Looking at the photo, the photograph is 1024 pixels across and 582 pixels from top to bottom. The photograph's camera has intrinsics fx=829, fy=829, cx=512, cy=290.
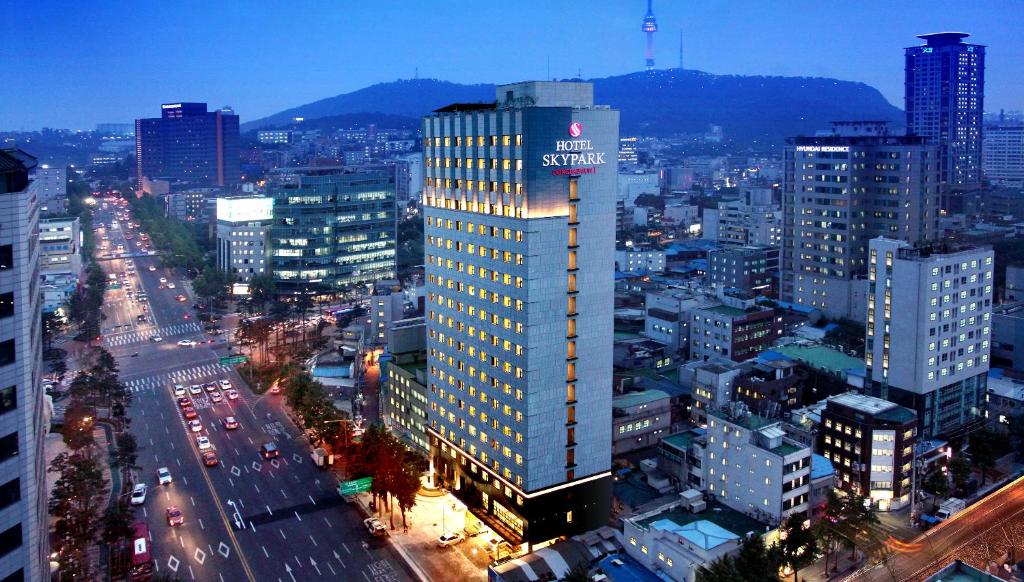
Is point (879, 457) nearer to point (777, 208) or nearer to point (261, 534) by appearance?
point (261, 534)

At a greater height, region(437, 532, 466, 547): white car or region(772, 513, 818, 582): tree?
region(772, 513, 818, 582): tree

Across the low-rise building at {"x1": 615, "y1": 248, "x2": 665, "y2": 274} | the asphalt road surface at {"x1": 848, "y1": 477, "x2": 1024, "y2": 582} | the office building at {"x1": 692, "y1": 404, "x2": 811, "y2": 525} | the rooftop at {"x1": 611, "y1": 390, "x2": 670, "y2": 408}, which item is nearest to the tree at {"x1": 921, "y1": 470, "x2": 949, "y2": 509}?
the asphalt road surface at {"x1": 848, "y1": 477, "x2": 1024, "y2": 582}

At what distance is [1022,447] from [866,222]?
42307mm

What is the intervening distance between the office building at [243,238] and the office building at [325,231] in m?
3.46

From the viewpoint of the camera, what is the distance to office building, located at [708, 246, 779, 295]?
11388 centimetres

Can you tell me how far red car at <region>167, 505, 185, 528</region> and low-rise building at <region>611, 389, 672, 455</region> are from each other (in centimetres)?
2960

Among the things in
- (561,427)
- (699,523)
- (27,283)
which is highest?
(27,283)

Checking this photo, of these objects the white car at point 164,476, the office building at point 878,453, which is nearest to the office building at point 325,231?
the white car at point 164,476

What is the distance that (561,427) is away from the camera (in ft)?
157

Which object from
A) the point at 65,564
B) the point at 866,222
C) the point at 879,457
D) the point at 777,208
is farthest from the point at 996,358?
the point at 65,564

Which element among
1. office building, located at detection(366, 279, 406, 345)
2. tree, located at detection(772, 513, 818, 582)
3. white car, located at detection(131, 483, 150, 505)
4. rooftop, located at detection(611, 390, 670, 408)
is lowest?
white car, located at detection(131, 483, 150, 505)

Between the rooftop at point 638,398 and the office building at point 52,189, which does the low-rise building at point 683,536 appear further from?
the office building at point 52,189

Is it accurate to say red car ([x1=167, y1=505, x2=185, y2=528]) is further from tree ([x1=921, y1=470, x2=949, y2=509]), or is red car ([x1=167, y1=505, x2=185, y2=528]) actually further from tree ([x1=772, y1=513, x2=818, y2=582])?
tree ([x1=921, y1=470, x2=949, y2=509])

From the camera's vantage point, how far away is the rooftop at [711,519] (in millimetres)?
46125
